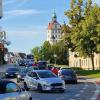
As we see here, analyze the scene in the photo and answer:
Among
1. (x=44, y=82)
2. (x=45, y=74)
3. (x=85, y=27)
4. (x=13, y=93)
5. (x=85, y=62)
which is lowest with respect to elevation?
(x=13, y=93)

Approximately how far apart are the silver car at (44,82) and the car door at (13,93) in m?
14.2

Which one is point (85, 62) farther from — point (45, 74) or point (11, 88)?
point (11, 88)

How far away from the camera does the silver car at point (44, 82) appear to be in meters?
31.2

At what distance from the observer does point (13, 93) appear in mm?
16141

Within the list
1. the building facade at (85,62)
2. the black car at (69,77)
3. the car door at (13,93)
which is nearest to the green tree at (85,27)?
the building facade at (85,62)

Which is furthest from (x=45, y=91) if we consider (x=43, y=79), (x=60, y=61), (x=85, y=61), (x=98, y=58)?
(x=60, y=61)

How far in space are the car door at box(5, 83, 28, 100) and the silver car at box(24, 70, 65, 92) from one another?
1424 centimetres

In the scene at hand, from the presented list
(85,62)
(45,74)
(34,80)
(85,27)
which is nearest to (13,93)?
(34,80)

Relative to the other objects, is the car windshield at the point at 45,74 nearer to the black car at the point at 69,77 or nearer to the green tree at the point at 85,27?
the black car at the point at 69,77

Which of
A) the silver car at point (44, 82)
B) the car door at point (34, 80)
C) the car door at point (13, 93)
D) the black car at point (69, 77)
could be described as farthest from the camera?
the black car at point (69, 77)

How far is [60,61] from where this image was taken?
14888cm

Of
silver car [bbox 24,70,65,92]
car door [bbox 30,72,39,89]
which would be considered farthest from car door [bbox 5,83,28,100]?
car door [bbox 30,72,39,89]

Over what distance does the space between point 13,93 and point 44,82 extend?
1522 cm

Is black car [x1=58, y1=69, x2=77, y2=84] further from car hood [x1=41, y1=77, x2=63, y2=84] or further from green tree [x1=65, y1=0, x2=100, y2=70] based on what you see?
green tree [x1=65, y1=0, x2=100, y2=70]
